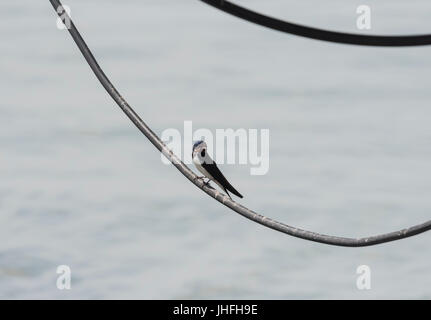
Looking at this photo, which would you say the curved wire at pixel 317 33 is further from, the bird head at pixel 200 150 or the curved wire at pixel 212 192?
the bird head at pixel 200 150

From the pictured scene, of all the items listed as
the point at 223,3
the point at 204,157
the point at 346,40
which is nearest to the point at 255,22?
the point at 223,3

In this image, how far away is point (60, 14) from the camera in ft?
16.8

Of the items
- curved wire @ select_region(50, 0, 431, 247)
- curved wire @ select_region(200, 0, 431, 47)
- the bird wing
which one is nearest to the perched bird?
the bird wing

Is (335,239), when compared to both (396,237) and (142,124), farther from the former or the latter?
(142,124)

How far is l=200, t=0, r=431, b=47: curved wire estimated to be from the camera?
4621 mm

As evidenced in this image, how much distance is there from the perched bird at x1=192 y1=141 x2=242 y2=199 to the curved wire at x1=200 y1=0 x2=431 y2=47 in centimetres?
219

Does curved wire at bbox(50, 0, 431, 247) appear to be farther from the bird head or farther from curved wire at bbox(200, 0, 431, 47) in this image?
the bird head

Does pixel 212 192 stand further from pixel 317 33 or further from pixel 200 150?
pixel 200 150

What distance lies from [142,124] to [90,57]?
0.46m

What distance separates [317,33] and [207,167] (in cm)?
260

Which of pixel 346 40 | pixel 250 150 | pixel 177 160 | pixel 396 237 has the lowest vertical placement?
pixel 396 237

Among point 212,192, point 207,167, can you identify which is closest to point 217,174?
point 207,167

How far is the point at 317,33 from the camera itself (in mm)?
4797

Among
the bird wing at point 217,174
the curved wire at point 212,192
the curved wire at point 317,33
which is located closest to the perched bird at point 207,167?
the bird wing at point 217,174
